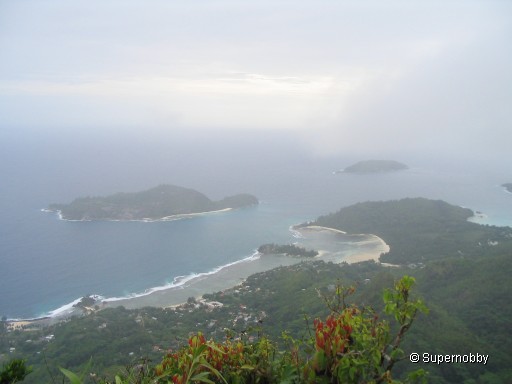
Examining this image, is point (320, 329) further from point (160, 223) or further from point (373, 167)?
point (373, 167)

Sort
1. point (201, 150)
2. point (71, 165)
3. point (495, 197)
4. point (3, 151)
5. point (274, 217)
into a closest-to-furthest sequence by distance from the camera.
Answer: point (274, 217), point (495, 197), point (71, 165), point (3, 151), point (201, 150)

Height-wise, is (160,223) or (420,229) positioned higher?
(160,223)

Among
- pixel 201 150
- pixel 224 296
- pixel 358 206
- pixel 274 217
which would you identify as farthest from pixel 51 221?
pixel 201 150

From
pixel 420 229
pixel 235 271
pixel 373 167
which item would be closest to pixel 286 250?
pixel 235 271

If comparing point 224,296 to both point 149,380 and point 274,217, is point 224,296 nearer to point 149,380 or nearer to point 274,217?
point 149,380

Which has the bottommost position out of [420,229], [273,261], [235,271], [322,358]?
[235,271]

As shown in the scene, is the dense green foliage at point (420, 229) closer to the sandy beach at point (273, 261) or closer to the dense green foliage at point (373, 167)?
the sandy beach at point (273, 261)

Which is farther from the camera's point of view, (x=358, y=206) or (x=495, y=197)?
(x=495, y=197)
